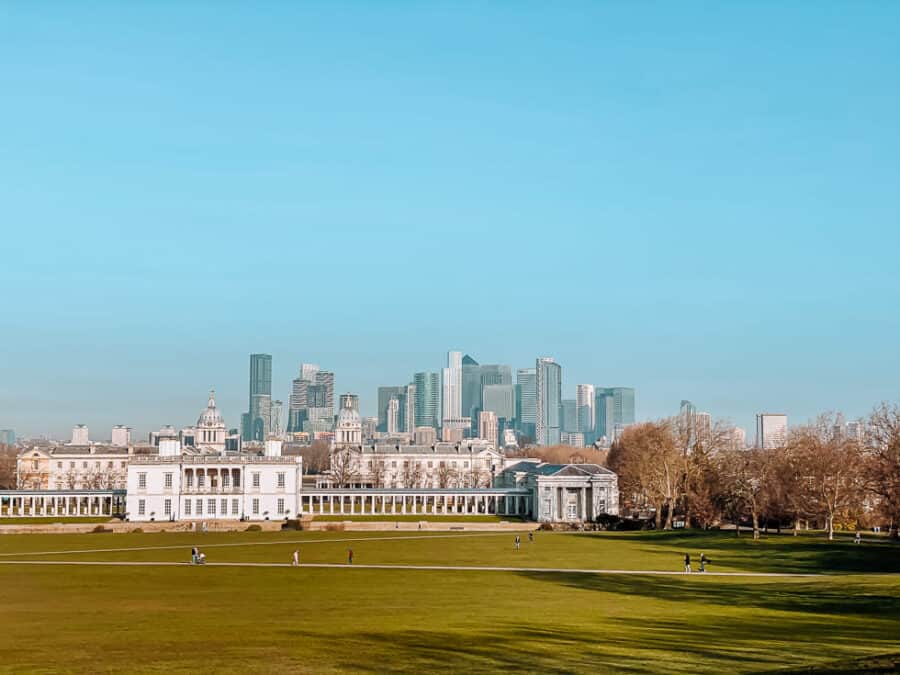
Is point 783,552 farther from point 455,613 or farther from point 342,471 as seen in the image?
point 342,471

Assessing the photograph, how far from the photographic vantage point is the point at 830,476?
9800 cm

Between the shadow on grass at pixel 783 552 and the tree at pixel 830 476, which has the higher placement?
the tree at pixel 830 476

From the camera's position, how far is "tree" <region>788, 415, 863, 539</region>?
97.4 meters

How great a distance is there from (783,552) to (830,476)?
2078cm

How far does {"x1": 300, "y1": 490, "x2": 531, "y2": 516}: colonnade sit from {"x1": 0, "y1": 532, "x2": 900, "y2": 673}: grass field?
68675mm

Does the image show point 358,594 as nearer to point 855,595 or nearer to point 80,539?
point 855,595

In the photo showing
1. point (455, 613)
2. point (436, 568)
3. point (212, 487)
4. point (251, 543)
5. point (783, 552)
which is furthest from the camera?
point (212, 487)

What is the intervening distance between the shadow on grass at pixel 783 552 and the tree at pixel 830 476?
11.8 feet

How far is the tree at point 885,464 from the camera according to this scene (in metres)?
81.8

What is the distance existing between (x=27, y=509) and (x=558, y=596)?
111 metres

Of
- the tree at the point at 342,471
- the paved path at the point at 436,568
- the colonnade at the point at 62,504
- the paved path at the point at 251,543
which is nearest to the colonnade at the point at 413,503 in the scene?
the tree at the point at 342,471

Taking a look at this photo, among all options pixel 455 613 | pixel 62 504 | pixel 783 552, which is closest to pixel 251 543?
pixel 783 552

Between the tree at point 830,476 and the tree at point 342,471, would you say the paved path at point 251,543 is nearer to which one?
the tree at point 830,476

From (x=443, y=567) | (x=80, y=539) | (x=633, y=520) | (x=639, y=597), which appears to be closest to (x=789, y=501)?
(x=633, y=520)
